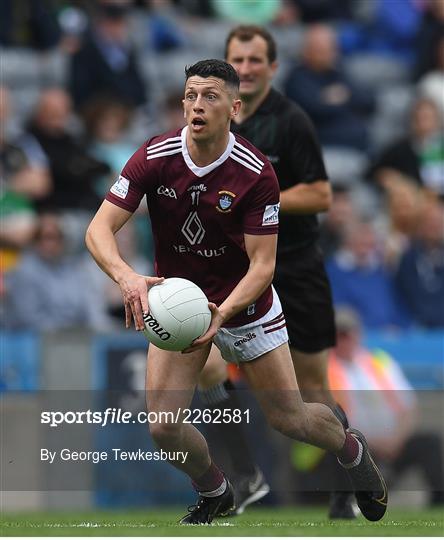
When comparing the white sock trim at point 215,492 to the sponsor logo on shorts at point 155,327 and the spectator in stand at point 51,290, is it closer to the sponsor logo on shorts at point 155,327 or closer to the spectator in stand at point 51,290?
the sponsor logo on shorts at point 155,327

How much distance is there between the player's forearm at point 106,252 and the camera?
23.9 feet

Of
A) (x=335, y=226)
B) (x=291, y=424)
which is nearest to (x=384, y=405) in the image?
(x=335, y=226)

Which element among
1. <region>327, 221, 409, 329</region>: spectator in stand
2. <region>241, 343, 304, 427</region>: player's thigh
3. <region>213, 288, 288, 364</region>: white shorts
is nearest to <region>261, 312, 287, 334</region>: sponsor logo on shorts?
<region>213, 288, 288, 364</region>: white shorts

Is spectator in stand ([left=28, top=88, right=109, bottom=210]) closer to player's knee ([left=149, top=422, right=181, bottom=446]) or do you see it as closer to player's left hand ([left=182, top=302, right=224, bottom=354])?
player's knee ([left=149, top=422, right=181, bottom=446])

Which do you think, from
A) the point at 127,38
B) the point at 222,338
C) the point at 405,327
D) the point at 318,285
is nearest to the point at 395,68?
the point at 127,38

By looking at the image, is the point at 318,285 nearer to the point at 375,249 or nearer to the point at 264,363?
the point at 264,363

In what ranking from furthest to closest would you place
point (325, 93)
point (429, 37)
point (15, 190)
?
point (429, 37) < point (325, 93) < point (15, 190)

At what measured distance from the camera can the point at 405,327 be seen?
13477 millimetres

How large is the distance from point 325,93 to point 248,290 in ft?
28.7

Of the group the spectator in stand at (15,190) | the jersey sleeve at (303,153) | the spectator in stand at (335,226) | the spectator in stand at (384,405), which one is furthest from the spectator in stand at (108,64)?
the jersey sleeve at (303,153)

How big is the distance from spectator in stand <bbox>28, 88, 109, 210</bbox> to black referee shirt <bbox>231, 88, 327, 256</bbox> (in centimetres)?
497

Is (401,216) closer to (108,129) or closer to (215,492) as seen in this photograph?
(108,129)

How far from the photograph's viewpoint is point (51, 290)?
1232 centimetres

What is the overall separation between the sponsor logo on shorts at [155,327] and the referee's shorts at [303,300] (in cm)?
185
